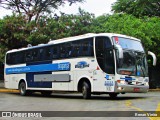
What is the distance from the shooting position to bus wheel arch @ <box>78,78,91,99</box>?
18.2 meters

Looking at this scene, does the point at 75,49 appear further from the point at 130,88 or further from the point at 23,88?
the point at 23,88

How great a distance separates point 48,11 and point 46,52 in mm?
16948

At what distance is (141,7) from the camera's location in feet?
133

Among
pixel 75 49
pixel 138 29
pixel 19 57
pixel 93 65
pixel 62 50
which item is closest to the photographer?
pixel 93 65

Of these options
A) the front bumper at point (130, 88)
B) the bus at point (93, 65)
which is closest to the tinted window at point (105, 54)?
the bus at point (93, 65)

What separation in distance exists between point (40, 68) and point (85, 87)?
4.81 m

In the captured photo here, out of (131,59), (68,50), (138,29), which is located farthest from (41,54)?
(138,29)

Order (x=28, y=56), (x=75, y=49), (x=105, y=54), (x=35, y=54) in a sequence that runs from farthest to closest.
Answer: (x=28, y=56) → (x=35, y=54) → (x=75, y=49) → (x=105, y=54)

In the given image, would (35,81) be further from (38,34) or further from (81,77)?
(38,34)

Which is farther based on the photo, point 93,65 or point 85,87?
point 85,87

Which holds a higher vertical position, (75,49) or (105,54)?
(75,49)

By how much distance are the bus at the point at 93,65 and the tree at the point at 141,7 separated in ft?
68.7

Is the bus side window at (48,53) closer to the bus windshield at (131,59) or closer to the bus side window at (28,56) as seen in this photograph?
A: the bus side window at (28,56)

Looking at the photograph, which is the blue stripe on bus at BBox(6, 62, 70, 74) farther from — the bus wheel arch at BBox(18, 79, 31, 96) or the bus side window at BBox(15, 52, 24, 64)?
the bus wheel arch at BBox(18, 79, 31, 96)
